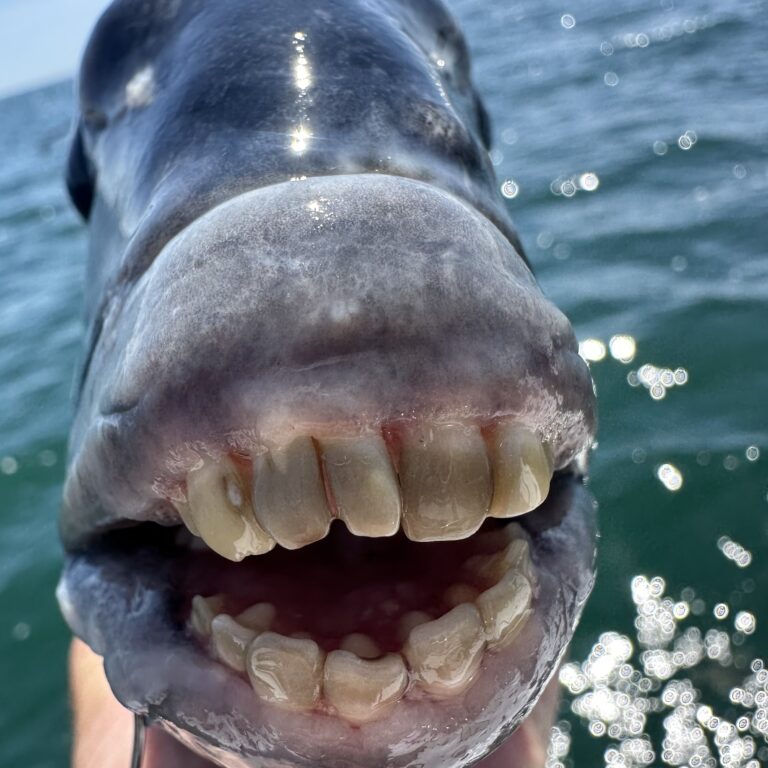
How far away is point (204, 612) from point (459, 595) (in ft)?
1.33

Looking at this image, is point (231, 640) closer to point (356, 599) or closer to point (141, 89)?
point (356, 599)

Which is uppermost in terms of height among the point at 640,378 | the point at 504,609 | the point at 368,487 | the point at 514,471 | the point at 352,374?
the point at 352,374

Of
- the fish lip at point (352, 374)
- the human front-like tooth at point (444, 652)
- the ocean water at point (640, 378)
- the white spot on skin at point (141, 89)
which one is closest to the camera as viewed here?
the fish lip at point (352, 374)

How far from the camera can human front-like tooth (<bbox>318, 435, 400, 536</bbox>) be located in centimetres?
107

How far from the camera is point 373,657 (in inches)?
48.4

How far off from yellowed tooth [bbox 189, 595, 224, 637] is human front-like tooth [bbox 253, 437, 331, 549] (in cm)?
30

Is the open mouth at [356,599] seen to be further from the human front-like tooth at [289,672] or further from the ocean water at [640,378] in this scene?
the ocean water at [640,378]

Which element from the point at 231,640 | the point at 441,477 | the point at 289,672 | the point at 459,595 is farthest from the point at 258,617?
the point at 441,477

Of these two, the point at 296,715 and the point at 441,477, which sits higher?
the point at 441,477

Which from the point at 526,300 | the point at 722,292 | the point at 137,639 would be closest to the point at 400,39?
the point at 526,300

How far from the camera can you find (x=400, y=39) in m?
1.80

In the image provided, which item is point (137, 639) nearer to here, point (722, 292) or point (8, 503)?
point (8, 503)

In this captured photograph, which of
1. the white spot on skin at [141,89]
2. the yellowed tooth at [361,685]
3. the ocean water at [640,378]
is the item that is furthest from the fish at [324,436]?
the ocean water at [640,378]

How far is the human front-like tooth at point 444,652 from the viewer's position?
1.16 meters
